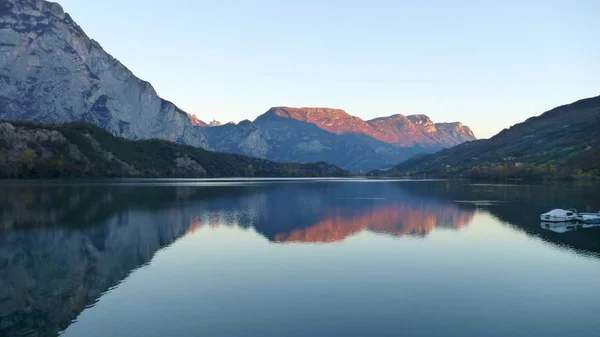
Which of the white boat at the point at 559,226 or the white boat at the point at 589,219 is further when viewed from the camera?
the white boat at the point at 589,219

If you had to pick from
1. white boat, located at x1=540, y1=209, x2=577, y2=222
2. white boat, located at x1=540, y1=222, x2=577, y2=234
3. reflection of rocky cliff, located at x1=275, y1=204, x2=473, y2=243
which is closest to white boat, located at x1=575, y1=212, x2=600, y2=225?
white boat, located at x1=540, y1=209, x2=577, y2=222

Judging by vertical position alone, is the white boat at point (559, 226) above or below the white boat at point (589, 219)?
below

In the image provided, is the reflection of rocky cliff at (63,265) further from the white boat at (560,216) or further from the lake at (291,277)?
the white boat at (560,216)

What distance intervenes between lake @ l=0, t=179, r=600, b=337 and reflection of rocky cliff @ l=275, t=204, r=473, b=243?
2.60ft

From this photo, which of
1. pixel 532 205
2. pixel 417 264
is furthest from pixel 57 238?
pixel 532 205

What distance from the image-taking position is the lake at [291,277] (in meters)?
32.2

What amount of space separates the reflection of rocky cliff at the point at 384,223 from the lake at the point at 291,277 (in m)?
0.79

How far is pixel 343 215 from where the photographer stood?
107m

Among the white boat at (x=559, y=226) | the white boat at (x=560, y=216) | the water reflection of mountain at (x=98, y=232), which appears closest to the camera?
the water reflection of mountain at (x=98, y=232)

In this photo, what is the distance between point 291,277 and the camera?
1849 inches

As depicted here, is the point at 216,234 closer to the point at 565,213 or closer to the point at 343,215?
the point at 343,215

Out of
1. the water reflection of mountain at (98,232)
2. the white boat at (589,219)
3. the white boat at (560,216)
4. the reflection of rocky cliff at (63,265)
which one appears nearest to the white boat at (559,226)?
the white boat at (560,216)

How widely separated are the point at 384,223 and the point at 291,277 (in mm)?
50556

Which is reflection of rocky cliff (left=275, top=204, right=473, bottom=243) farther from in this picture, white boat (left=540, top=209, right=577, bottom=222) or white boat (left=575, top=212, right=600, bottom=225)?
white boat (left=575, top=212, right=600, bottom=225)
